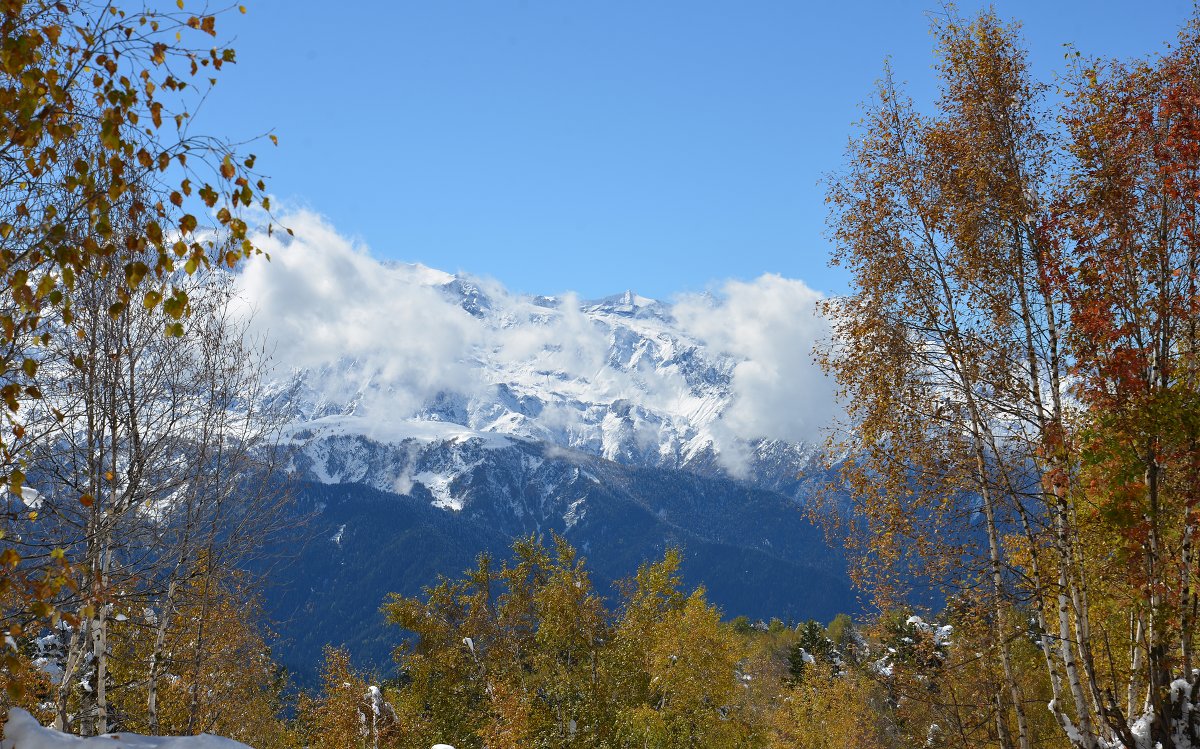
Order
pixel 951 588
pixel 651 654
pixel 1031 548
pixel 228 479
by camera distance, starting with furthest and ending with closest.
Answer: pixel 651 654 < pixel 228 479 < pixel 951 588 < pixel 1031 548

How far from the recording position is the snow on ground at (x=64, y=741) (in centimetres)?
739

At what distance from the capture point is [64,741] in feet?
24.5

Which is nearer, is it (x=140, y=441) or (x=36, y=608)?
(x=36, y=608)

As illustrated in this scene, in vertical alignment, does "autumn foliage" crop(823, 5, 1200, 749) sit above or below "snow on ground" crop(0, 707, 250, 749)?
above

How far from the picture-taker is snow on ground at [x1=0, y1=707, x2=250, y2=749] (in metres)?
7.39

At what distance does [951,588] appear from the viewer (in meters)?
12.1

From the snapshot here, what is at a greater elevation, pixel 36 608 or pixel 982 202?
pixel 982 202

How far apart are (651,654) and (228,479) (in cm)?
2136

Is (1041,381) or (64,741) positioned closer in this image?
(64,741)

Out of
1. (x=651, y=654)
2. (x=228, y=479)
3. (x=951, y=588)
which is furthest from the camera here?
(x=651, y=654)

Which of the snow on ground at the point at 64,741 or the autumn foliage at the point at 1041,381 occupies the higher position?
the autumn foliage at the point at 1041,381

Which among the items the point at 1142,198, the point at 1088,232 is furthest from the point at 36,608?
the point at 1142,198

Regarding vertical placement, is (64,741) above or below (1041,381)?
below

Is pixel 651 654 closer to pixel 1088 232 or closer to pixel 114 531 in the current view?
pixel 114 531
